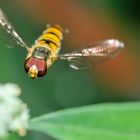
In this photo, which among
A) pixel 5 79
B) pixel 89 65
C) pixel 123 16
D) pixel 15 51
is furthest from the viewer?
pixel 123 16

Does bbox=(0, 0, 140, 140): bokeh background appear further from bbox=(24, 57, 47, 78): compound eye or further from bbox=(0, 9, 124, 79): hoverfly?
bbox=(24, 57, 47, 78): compound eye

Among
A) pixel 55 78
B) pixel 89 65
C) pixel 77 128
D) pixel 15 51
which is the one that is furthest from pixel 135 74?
pixel 77 128

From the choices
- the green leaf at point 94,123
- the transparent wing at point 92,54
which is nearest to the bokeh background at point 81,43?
the transparent wing at point 92,54

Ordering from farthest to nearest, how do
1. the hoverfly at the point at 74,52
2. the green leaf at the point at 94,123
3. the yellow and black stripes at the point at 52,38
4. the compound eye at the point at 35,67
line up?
the yellow and black stripes at the point at 52,38
the hoverfly at the point at 74,52
the compound eye at the point at 35,67
the green leaf at the point at 94,123

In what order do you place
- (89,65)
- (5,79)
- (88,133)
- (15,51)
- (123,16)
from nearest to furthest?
(88,133), (89,65), (5,79), (15,51), (123,16)

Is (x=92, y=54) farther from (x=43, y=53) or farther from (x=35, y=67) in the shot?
(x=35, y=67)

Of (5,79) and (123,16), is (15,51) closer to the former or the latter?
(5,79)

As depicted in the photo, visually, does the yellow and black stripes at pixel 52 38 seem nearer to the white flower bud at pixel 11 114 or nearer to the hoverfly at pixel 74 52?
the hoverfly at pixel 74 52

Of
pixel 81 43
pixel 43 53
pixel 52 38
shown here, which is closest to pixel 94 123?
pixel 43 53
